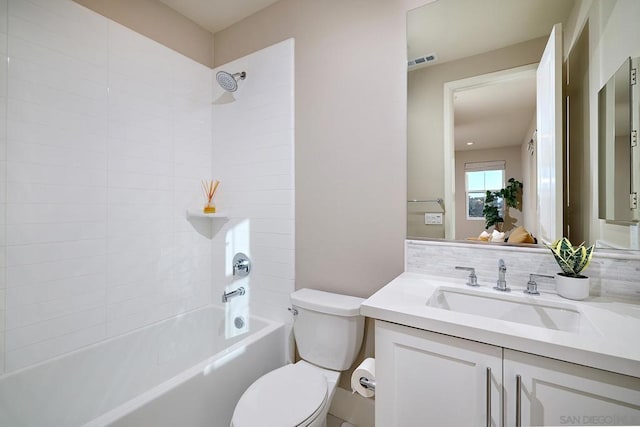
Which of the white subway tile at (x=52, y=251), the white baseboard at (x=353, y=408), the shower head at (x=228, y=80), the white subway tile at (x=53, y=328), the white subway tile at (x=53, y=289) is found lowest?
the white baseboard at (x=353, y=408)

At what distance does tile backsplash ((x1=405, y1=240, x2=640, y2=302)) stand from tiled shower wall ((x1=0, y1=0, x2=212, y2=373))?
63.7 inches

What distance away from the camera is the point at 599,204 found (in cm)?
111

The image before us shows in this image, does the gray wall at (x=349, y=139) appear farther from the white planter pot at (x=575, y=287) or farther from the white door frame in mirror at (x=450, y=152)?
the white planter pot at (x=575, y=287)

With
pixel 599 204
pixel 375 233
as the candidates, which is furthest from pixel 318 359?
pixel 599 204

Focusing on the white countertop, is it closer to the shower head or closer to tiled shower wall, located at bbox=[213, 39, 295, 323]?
tiled shower wall, located at bbox=[213, 39, 295, 323]

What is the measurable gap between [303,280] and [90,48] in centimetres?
180

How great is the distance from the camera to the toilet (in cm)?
117

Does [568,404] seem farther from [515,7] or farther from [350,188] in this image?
[515,7]

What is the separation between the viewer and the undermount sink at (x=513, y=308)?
1.01m

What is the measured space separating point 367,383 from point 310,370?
1.38ft

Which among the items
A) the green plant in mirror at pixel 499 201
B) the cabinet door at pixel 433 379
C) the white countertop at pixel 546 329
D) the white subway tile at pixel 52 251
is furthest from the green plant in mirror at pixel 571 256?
the white subway tile at pixel 52 251

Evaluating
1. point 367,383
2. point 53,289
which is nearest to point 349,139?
point 367,383

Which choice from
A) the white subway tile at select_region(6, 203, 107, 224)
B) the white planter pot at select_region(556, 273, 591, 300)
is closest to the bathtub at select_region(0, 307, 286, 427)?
the white subway tile at select_region(6, 203, 107, 224)

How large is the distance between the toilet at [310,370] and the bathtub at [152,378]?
245mm
